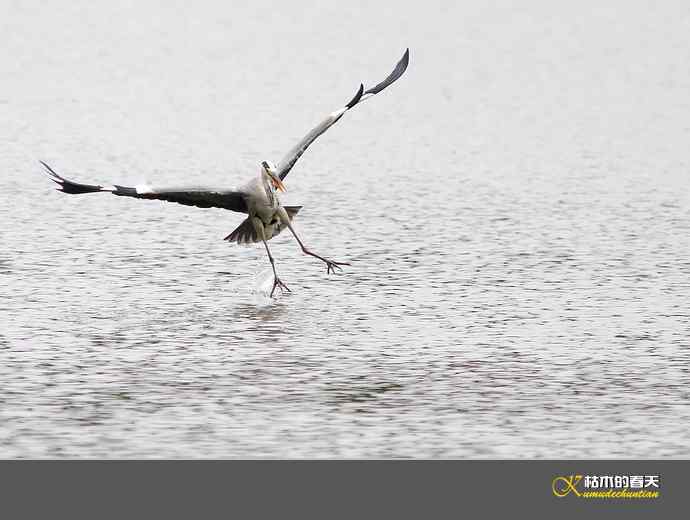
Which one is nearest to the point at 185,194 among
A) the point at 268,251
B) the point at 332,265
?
the point at 268,251

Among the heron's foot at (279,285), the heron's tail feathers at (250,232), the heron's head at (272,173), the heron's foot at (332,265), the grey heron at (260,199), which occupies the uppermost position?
the heron's head at (272,173)

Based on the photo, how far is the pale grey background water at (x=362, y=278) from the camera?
14.3 m

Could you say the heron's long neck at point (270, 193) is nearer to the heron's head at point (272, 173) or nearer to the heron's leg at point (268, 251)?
the heron's head at point (272, 173)

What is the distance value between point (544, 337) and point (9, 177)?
52.1 feet

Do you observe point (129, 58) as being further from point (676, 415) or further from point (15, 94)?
point (676, 415)

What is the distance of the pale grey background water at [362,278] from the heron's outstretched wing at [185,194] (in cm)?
115

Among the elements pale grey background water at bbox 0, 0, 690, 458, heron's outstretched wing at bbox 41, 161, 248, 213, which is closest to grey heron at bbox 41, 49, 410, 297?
heron's outstretched wing at bbox 41, 161, 248, 213

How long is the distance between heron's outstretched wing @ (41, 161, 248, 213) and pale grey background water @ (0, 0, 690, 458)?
1.15 meters

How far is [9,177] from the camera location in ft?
103

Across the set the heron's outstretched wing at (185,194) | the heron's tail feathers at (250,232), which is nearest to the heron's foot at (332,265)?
the heron's tail feathers at (250,232)

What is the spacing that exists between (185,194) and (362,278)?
327 centimetres

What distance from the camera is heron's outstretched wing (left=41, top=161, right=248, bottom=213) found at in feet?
57.8

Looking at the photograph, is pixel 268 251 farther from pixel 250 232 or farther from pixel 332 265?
pixel 332 265
